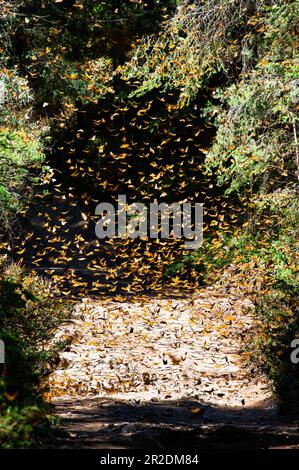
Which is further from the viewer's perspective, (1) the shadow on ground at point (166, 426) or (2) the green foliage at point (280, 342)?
(2) the green foliage at point (280, 342)

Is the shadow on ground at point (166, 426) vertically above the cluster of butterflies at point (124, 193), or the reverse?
the cluster of butterflies at point (124, 193)

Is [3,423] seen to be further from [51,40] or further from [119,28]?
[119,28]

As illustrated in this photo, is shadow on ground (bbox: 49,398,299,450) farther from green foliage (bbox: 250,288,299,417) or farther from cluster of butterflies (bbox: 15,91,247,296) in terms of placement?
cluster of butterflies (bbox: 15,91,247,296)

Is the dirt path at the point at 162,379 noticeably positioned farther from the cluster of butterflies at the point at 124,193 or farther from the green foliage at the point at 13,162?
the green foliage at the point at 13,162

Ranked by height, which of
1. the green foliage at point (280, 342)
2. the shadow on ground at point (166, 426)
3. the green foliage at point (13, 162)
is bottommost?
the shadow on ground at point (166, 426)

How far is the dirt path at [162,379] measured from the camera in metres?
4.64

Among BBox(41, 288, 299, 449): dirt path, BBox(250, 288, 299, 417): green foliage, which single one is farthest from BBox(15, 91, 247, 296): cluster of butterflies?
BBox(250, 288, 299, 417): green foliage

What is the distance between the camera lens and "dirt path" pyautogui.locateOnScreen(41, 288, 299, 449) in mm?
4641

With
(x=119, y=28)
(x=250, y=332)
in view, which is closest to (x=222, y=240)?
(x=250, y=332)

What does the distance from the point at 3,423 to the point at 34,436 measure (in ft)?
0.95

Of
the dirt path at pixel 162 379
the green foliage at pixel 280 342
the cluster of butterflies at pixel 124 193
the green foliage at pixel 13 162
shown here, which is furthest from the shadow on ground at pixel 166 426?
the cluster of butterflies at pixel 124 193

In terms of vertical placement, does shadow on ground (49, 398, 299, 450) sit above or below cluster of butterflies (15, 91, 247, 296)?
below

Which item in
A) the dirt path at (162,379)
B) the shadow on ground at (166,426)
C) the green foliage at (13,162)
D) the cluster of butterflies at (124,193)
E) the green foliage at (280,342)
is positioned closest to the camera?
the shadow on ground at (166,426)

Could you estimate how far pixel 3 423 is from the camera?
316 centimetres
